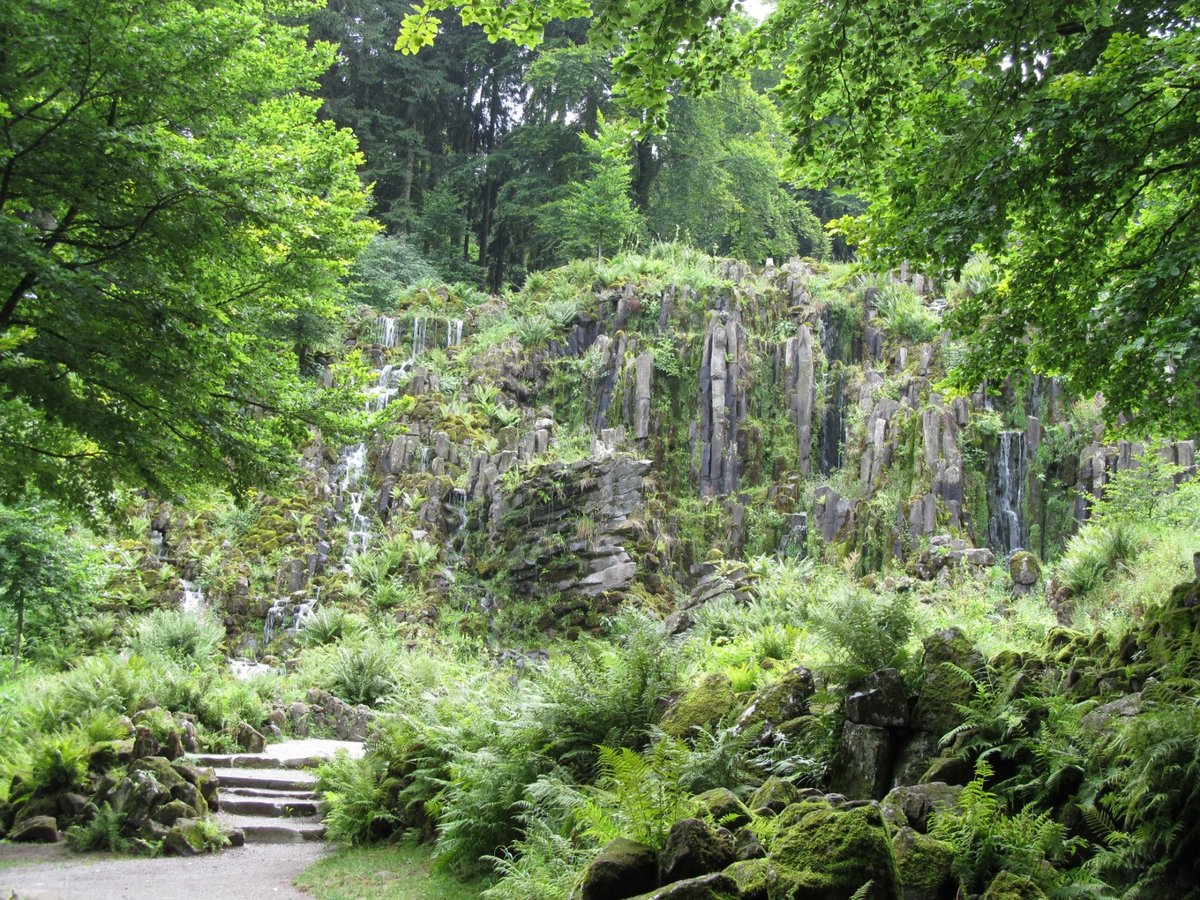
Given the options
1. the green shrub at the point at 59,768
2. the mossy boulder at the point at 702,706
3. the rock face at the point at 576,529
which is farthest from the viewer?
the rock face at the point at 576,529

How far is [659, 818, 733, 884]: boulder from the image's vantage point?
161 inches

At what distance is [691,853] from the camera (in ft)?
13.5

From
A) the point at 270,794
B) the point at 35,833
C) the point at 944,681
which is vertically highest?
the point at 944,681

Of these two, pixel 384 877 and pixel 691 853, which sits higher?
pixel 691 853

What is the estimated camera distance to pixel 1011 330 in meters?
7.10

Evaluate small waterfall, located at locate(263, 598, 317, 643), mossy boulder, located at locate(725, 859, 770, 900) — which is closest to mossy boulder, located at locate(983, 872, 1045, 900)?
mossy boulder, located at locate(725, 859, 770, 900)

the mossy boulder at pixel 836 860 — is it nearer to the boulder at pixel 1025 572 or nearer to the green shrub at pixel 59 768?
the green shrub at pixel 59 768

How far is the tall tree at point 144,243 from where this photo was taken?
5969mm

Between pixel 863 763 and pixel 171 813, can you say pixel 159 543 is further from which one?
pixel 863 763

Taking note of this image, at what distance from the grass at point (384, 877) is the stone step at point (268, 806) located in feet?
5.26

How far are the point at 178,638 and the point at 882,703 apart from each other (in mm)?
13649

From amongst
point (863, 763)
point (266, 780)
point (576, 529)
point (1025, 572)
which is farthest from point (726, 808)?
point (576, 529)

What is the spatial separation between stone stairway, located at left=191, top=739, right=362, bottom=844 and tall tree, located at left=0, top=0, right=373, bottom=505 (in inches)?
145

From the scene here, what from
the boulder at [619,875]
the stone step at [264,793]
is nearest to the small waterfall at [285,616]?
the stone step at [264,793]
